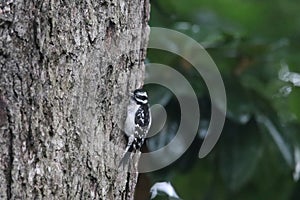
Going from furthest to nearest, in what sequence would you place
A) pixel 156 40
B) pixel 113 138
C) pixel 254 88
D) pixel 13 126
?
pixel 254 88, pixel 156 40, pixel 113 138, pixel 13 126

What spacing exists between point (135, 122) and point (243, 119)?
2.33 feet

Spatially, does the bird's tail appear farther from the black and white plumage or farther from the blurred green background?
the blurred green background

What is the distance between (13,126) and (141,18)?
1.49 ft

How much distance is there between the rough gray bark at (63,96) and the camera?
149 centimetres

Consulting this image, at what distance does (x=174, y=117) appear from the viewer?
94.3 inches

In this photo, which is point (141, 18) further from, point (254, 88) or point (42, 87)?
point (254, 88)

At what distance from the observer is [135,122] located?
177 centimetres

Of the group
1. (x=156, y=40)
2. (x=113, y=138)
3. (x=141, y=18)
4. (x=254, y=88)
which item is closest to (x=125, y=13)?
(x=141, y=18)

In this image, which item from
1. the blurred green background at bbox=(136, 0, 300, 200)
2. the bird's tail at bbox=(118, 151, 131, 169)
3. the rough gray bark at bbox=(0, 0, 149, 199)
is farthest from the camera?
the blurred green background at bbox=(136, 0, 300, 200)

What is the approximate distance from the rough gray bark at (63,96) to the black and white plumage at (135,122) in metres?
0.03

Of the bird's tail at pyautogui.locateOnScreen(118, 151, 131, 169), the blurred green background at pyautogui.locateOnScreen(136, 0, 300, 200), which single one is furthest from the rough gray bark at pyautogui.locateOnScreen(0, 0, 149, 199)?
the blurred green background at pyautogui.locateOnScreen(136, 0, 300, 200)

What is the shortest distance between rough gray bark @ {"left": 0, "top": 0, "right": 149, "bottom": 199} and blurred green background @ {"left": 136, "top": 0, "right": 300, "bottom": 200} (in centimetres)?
62

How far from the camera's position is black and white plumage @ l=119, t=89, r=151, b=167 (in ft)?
5.70

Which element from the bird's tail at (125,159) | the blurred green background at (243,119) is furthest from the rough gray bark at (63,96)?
the blurred green background at (243,119)
